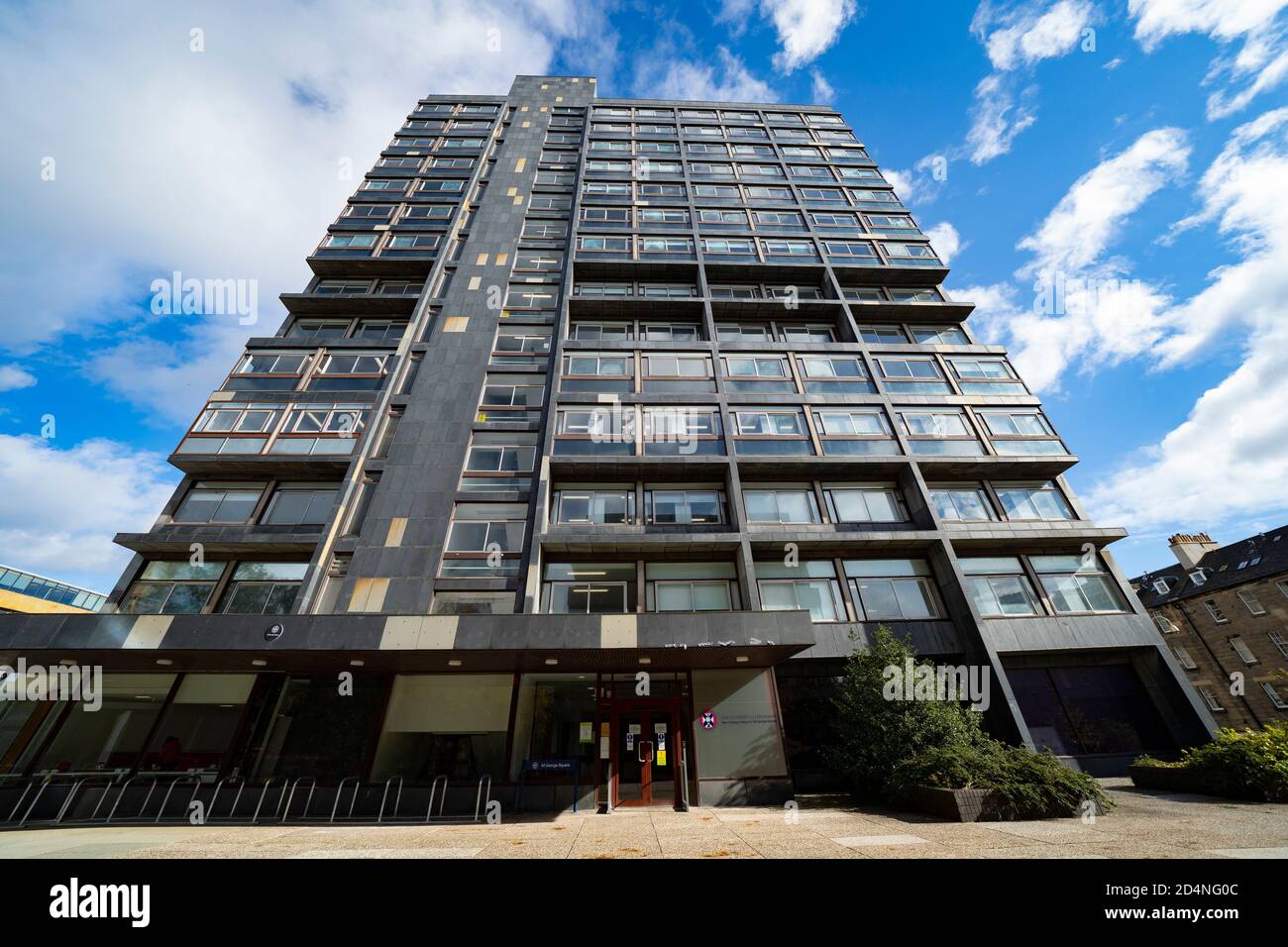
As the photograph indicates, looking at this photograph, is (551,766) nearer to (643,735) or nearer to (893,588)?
(643,735)

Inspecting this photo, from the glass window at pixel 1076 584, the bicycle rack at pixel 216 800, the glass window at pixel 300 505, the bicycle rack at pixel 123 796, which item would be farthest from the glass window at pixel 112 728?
the glass window at pixel 1076 584

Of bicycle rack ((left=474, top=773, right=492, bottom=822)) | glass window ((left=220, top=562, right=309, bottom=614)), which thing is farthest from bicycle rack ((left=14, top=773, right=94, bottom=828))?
bicycle rack ((left=474, top=773, right=492, bottom=822))

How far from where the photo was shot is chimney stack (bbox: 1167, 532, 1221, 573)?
136 feet

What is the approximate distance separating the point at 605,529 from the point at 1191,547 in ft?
162

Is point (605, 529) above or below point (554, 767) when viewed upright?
above

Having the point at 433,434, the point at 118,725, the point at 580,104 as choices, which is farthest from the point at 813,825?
the point at 580,104

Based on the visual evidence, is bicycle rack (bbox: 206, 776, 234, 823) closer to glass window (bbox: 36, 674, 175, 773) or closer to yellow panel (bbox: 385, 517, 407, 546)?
glass window (bbox: 36, 674, 175, 773)

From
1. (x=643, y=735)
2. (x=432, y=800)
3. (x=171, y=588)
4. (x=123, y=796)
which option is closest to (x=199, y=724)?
(x=123, y=796)

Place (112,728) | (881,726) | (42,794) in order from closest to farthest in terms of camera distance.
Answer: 1. (42,794)
2. (881,726)
3. (112,728)

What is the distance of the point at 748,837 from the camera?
34.4 ft

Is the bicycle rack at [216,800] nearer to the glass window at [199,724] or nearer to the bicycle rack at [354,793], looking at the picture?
the glass window at [199,724]

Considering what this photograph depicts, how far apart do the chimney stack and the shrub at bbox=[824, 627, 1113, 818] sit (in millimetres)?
38543

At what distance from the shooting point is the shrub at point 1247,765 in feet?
40.3

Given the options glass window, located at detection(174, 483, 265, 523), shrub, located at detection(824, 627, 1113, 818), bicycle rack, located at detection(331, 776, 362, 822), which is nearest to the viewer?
shrub, located at detection(824, 627, 1113, 818)
